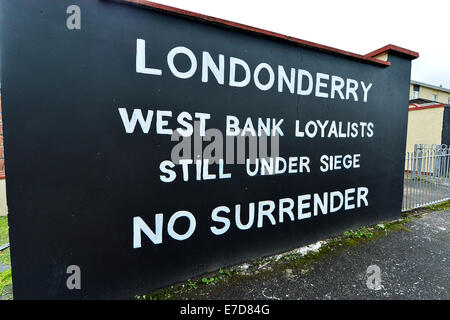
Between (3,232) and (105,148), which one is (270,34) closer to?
(105,148)

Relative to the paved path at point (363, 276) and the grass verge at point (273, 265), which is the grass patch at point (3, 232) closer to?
the grass verge at point (273, 265)

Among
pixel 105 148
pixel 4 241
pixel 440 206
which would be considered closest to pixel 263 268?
pixel 105 148

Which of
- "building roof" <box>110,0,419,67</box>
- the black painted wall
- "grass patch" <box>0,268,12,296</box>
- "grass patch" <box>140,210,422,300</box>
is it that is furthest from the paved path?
"building roof" <box>110,0,419,67</box>

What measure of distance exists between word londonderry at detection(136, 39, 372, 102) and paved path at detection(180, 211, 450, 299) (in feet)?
7.11

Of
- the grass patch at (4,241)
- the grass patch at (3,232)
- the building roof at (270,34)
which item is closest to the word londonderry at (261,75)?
the building roof at (270,34)

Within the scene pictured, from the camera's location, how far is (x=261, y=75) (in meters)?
2.61

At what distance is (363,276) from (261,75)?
2573 mm

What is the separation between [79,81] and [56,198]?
0.98 metres

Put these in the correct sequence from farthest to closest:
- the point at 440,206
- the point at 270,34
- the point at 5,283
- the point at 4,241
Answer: the point at 440,206 < the point at 4,241 < the point at 270,34 < the point at 5,283

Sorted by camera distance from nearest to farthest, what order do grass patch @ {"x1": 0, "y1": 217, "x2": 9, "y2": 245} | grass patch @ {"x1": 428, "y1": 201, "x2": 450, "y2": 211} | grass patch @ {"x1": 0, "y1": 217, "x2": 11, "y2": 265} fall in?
grass patch @ {"x1": 0, "y1": 217, "x2": 11, "y2": 265}, grass patch @ {"x1": 0, "y1": 217, "x2": 9, "y2": 245}, grass patch @ {"x1": 428, "y1": 201, "x2": 450, "y2": 211}

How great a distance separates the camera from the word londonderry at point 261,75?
2131mm

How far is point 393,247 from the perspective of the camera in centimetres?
308

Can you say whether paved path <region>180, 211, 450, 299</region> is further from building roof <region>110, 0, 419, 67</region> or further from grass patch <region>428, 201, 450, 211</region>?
building roof <region>110, 0, 419, 67</region>

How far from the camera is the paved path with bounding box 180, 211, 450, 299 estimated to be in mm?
2168
